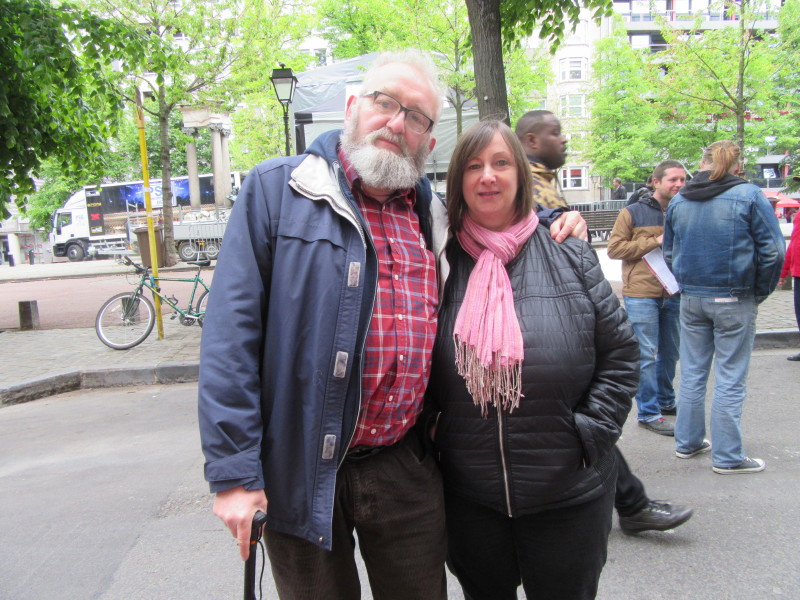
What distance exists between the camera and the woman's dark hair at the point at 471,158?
1680 millimetres

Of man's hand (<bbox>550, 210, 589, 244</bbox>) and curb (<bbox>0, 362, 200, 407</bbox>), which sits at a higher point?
man's hand (<bbox>550, 210, 589, 244</bbox>)

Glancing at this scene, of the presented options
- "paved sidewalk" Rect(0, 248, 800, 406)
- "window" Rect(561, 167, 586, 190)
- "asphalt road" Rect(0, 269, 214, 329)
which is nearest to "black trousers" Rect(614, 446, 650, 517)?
"paved sidewalk" Rect(0, 248, 800, 406)

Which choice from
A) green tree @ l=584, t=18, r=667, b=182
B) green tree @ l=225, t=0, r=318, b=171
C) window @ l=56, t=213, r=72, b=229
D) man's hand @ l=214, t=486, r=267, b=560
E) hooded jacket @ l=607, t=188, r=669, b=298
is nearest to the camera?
man's hand @ l=214, t=486, r=267, b=560

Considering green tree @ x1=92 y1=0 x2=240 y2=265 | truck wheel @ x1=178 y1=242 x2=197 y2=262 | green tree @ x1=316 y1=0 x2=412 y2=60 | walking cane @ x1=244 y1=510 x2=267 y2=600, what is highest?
green tree @ x1=316 y1=0 x2=412 y2=60

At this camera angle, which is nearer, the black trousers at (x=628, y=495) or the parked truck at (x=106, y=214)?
the black trousers at (x=628, y=495)

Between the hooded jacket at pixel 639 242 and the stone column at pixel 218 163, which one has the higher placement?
the stone column at pixel 218 163

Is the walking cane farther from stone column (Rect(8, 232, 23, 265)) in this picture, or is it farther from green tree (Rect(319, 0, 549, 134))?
stone column (Rect(8, 232, 23, 265))

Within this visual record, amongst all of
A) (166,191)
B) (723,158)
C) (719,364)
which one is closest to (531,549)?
(719,364)

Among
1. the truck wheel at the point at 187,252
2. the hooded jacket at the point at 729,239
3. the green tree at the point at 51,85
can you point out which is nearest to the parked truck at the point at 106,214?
the truck wheel at the point at 187,252

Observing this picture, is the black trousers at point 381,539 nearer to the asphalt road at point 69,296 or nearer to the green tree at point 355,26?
the asphalt road at point 69,296

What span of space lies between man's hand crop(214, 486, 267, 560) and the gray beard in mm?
865

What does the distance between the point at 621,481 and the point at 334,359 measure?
6.31ft

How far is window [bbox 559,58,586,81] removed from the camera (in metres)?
40.3

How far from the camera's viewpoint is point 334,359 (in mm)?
1431
